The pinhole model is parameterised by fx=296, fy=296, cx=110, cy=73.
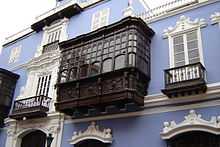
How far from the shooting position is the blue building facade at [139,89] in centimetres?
984

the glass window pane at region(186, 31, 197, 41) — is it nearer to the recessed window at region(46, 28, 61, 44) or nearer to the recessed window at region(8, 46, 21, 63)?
the recessed window at region(46, 28, 61, 44)

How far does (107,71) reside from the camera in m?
11.3

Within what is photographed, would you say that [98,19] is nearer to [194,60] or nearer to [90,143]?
[194,60]

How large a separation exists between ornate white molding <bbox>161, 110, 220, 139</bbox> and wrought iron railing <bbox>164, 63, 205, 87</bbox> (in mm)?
1155

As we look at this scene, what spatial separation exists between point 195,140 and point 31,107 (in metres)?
7.84

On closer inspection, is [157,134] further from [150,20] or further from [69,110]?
[150,20]

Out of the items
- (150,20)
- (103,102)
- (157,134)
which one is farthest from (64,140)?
(150,20)

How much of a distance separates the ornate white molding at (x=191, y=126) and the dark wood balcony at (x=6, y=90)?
9644 millimetres

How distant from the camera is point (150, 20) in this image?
12.7 metres

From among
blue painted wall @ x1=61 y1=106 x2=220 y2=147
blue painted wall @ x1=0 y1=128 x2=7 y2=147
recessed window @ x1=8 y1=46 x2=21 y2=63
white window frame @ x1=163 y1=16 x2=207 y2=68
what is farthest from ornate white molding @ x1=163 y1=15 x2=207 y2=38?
recessed window @ x1=8 y1=46 x2=21 y2=63

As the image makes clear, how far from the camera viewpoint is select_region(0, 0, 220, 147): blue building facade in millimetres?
9836

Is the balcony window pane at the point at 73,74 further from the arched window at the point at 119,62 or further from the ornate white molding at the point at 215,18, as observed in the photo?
the ornate white molding at the point at 215,18

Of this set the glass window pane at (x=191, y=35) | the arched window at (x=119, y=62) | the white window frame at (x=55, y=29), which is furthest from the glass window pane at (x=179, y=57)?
the white window frame at (x=55, y=29)

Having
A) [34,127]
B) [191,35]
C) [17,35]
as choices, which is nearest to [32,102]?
[34,127]
